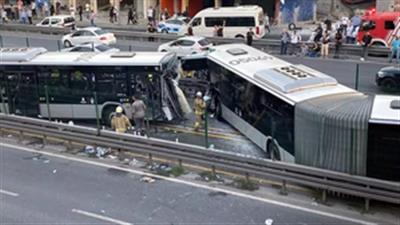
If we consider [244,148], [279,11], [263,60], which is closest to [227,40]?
[279,11]

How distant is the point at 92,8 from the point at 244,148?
39.5 m

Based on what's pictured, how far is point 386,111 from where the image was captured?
10945 mm

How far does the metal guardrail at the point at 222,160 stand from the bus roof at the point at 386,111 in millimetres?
1162

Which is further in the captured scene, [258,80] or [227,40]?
[227,40]

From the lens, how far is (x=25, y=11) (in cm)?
4747

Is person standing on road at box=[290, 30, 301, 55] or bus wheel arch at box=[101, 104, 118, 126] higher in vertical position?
person standing on road at box=[290, 30, 301, 55]

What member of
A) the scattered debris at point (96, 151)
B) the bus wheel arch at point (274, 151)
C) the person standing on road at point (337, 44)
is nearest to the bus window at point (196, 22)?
the person standing on road at point (337, 44)

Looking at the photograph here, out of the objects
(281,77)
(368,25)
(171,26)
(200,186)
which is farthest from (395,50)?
(200,186)

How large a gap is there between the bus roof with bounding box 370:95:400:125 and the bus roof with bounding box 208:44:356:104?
A: 74.8 inches

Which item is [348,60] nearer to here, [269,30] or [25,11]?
[269,30]

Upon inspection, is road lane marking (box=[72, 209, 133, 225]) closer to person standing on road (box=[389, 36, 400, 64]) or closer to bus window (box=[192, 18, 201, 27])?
person standing on road (box=[389, 36, 400, 64])

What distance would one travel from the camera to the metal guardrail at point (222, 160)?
35.2ft

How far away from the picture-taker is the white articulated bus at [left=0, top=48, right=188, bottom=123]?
17688mm

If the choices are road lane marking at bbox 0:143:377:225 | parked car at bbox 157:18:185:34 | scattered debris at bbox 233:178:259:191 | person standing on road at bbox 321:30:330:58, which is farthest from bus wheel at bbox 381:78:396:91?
parked car at bbox 157:18:185:34
